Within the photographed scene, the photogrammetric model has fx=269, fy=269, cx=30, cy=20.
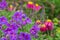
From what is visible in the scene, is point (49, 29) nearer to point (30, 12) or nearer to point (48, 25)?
point (48, 25)

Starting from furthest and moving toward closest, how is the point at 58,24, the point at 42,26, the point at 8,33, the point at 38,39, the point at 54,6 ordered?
the point at 54,6, the point at 58,24, the point at 42,26, the point at 38,39, the point at 8,33

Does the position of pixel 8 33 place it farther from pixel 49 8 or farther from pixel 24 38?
pixel 49 8

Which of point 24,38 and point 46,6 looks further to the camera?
point 46,6

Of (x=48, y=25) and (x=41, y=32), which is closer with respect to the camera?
(x=48, y=25)

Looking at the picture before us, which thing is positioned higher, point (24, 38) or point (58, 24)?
point (24, 38)

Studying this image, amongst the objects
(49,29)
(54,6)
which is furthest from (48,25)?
(54,6)

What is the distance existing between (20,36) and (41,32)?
1004mm

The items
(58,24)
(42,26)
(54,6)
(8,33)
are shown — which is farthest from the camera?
(54,6)

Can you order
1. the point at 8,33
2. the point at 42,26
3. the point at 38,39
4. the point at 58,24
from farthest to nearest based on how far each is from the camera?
1. the point at 58,24
2. the point at 42,26
3. the point at 38,39
4. the point at 8,33

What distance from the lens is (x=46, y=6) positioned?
15.2 ft

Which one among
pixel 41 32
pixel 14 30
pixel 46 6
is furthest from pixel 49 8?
pixel 14 30

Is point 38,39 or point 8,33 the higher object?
point 8,33

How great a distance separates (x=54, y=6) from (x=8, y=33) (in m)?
2.24

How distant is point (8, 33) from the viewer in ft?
7.59
